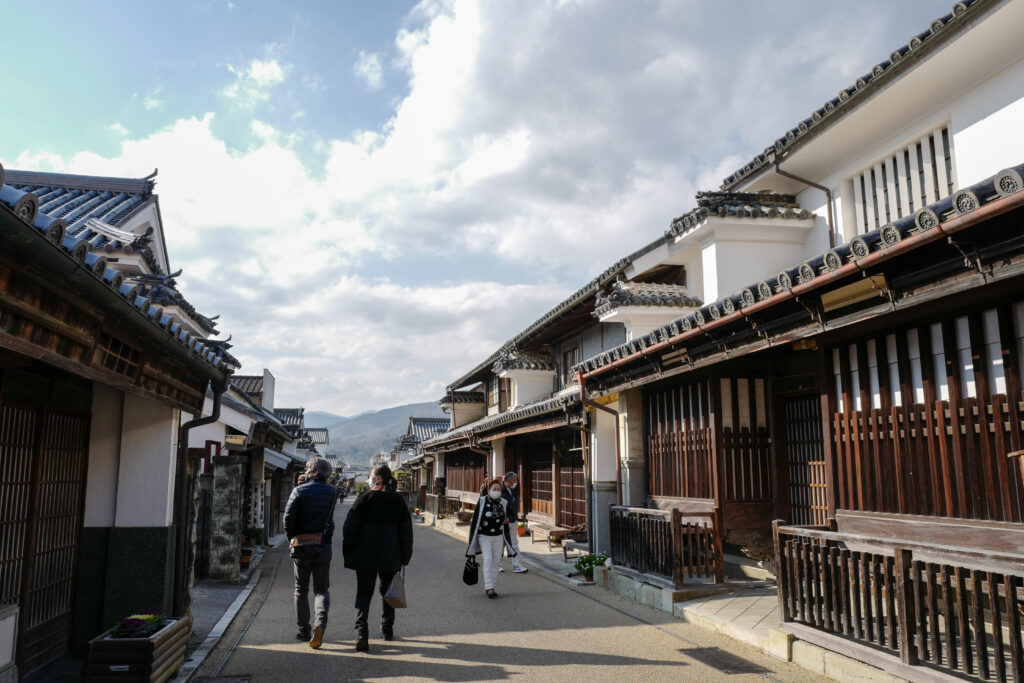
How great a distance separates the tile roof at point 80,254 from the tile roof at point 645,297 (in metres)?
8.05

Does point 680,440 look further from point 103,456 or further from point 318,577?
point 103,456

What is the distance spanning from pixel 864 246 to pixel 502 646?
5.39 meters

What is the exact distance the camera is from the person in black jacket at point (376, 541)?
7.48 meters

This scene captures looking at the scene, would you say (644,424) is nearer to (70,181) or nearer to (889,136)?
(889,136)

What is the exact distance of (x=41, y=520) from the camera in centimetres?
645

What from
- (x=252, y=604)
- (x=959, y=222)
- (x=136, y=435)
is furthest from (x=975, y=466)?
(x=252, y=604)

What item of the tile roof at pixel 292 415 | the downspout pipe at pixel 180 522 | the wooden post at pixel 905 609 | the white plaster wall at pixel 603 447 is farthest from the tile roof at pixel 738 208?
the tile roof at pixel 292 415

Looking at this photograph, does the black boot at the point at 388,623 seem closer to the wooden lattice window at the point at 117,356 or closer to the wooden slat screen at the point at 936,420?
the wooden lattice window at the point at 117,356

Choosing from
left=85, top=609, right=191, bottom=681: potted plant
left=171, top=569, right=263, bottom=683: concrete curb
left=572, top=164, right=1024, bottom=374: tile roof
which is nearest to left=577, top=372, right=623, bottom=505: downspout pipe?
left=572, top=164, right=1024, bottom=374: tile roof

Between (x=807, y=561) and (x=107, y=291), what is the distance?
6.28 m

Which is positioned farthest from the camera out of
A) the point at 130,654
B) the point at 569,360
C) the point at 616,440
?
the point at 569,360

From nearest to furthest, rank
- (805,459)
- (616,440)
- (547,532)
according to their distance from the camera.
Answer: (805,459) < (616,440) < (547,532)

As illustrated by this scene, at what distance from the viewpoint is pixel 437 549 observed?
18594mm

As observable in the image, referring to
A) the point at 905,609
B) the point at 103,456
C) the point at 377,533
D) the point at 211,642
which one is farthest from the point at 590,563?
the point at 103,456
